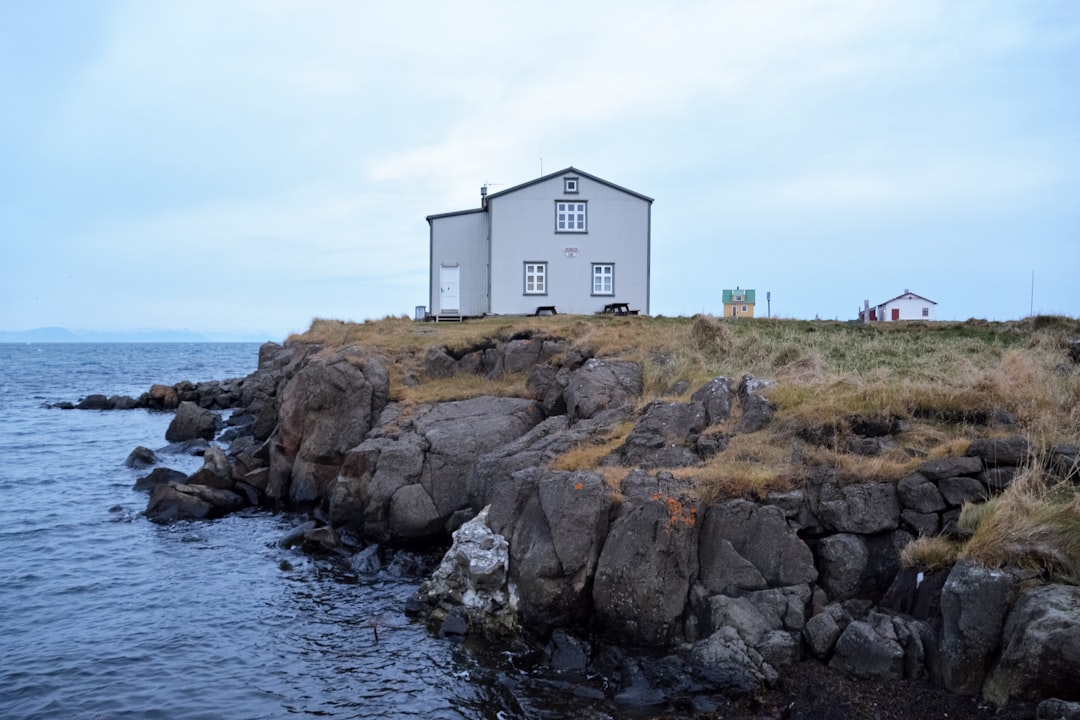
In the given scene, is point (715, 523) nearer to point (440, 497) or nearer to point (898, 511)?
point (898, 511)

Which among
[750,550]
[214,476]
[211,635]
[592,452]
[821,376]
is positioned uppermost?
[821,376]

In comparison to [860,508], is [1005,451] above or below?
above

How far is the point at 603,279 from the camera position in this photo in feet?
125

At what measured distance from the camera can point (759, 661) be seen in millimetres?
10156

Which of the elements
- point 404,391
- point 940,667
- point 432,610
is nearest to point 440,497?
point 432,610

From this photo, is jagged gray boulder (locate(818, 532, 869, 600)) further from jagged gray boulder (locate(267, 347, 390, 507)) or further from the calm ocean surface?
jagged gray boulder (locate(267, 347, 390, 507))

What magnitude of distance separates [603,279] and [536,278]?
3.21 m

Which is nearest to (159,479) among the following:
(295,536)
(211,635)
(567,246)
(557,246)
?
(295,536)

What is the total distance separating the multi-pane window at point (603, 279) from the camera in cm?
3803

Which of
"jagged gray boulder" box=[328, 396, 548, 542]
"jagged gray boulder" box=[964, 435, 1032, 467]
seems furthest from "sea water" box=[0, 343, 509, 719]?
"jagged gray boulder" box=[964, 435, 1032, 467]

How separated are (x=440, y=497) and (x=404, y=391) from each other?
18.4ft

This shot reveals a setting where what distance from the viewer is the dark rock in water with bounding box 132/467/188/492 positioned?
2383 cm

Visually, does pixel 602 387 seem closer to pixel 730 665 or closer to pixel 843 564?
pixel 843 564

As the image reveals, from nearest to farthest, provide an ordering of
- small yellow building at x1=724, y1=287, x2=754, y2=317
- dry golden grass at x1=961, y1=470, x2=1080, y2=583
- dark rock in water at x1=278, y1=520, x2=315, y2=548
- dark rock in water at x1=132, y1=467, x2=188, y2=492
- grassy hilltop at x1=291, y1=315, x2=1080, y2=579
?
dry golden grass at x1=961, y1=470, x2=1080, y2=583 < grassy hilltop at x1=291, y1=315, x2=1080, y2=579 < dark rock in water at x1=278, y1=520, x2=315, y2=548 < dark rock in water at x1=132, y1=467, x2=188, y2=492 < small yellow building at x1=724, y1=287, x2=754, y2=317
